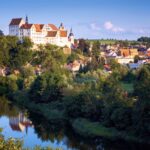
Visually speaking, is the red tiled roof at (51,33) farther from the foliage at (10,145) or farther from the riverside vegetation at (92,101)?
the foliage at (10,145)

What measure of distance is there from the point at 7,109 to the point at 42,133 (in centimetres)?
998

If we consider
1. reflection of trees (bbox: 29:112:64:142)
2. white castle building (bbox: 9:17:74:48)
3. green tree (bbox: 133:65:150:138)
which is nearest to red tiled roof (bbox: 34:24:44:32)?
white castle building (bbox: 9:17:74:48)

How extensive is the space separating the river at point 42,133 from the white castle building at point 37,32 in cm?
4062

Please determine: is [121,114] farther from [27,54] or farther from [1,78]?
[27,54]

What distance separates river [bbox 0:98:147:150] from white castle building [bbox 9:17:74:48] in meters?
40.6

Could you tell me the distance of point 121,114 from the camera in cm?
2600

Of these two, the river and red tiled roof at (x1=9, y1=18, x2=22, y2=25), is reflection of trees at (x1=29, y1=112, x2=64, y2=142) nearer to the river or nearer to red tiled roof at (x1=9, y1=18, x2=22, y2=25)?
the river

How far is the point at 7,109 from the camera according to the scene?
37969 millimetres

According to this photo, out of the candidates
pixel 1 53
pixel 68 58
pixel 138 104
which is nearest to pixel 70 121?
pixel 138 104

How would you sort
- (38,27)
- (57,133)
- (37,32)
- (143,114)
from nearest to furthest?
(143,114) < (57,133) < (37,32) < (38,27)

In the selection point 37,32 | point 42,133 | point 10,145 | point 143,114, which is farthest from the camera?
point 37,32

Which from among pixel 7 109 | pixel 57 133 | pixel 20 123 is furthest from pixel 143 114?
pixel 7 109

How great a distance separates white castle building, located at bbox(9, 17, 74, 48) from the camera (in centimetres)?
7805

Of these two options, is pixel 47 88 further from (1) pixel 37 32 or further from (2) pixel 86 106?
(1) pixel 37 32
